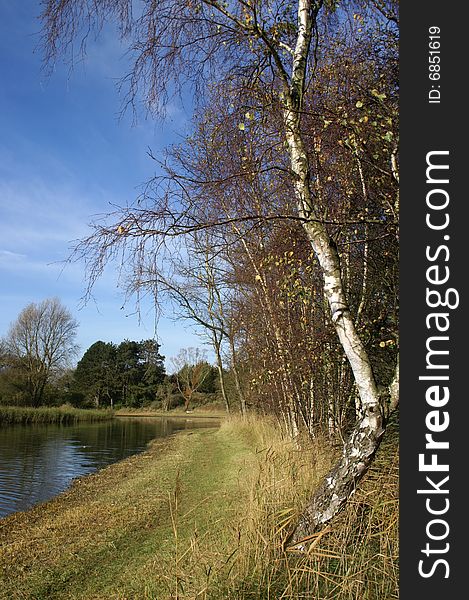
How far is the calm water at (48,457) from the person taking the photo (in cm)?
1069

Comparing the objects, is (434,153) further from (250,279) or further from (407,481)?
(250,279)

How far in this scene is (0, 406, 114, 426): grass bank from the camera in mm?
28391

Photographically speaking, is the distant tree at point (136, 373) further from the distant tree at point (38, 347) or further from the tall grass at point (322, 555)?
the tall grass at point (322, 555)

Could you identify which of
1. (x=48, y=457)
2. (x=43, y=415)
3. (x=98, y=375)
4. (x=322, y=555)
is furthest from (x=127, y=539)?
(x=98, y=375)

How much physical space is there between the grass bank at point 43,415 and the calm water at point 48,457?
194cm

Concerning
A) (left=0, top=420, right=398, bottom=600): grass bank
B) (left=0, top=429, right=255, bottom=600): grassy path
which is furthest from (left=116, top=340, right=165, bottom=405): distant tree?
(left=0, top=420, right=398, bottom=600): grass bank

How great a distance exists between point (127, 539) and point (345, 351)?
13.8 feet

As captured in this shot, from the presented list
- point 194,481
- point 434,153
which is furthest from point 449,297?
point 194,481

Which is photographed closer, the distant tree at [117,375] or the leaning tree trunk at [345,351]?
the leaning tree trunk at [345,351]

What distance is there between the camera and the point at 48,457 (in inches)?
625

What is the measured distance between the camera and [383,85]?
382 cm

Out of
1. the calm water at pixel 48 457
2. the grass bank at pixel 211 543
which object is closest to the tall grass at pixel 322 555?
the grass bank at pixel 211 543

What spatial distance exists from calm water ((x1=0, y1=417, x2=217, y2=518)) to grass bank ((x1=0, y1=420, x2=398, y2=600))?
4.67 ft

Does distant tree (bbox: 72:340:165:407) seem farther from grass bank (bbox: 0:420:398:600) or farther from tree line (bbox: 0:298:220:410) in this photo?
grass bank (bbox: 0:420:398:600)
